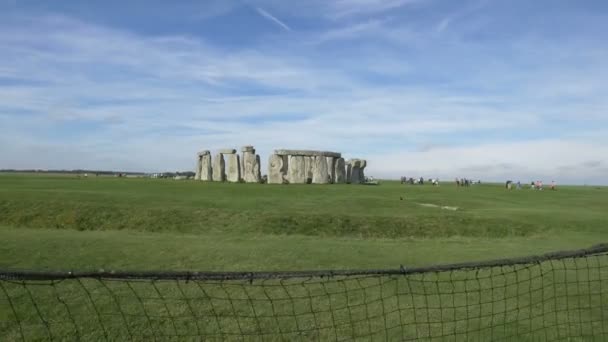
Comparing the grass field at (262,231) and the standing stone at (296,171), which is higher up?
the standing stone at (296,171)

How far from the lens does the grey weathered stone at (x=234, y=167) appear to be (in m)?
38.0

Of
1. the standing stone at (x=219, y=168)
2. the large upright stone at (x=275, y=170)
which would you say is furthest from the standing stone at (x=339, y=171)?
the standing stone at (x=219, y=168)

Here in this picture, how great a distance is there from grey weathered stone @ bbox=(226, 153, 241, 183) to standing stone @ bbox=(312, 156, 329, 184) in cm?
561

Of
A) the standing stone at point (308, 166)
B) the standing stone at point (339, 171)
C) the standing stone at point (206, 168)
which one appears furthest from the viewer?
the standing stone at point (206, 168)

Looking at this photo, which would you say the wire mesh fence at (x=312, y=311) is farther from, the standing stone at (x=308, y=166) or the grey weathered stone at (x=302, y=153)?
the grey weathered stone at (x=302, y=153)

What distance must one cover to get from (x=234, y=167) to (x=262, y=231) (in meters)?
21.7

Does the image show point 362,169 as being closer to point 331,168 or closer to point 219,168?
point 331,168

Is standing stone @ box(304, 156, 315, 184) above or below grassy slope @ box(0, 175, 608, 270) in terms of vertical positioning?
above

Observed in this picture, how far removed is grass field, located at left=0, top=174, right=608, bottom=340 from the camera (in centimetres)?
1139

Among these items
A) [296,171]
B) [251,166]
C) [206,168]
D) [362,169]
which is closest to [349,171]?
[362,169]

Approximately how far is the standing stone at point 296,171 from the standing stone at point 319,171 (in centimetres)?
89

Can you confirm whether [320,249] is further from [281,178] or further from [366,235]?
[281,178]

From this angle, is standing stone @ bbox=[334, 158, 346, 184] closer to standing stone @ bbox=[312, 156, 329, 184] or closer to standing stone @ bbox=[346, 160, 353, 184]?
→ standing stone @ bbox=[312, 156, 329, 184]

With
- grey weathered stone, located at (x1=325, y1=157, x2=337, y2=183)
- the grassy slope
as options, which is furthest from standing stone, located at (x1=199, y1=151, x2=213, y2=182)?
the grassy slope
